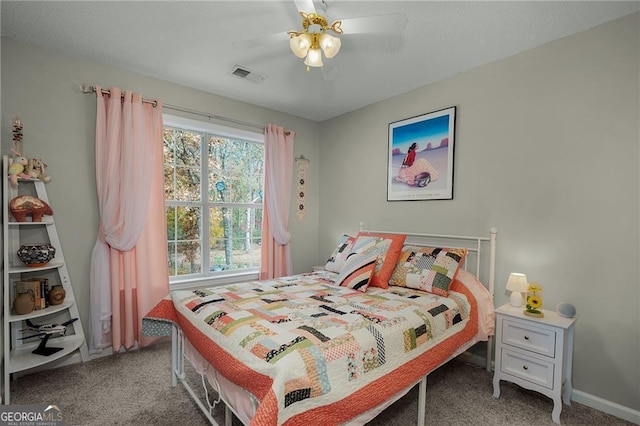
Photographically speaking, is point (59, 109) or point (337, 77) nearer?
point (59, 109)

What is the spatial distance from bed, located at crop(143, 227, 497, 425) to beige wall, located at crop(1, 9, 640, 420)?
1.24ft

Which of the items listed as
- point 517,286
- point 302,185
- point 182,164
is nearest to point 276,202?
point 302,185

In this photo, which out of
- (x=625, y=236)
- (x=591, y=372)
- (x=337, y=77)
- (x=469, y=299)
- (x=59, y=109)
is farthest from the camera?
(x=337, y=77)

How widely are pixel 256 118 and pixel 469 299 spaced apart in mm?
2953

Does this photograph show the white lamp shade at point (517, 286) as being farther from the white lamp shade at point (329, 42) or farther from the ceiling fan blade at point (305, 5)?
the ceiling fan blade at point (305, 5)

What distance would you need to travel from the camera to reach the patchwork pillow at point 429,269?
225cm

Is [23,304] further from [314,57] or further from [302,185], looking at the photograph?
[302,185]

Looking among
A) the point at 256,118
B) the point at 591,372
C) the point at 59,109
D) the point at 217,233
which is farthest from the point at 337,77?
the point at 591,372

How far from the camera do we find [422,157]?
296cm

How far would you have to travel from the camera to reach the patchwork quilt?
1196 mm

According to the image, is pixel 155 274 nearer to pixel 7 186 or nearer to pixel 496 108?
pixel 7 186

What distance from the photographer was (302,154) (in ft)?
13.2

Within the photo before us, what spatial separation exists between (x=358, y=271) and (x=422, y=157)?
1368mm

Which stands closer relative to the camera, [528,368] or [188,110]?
[528,368]
